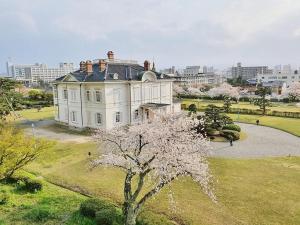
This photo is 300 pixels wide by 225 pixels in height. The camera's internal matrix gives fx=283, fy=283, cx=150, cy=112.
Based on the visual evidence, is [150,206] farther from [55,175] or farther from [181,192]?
[55,175]

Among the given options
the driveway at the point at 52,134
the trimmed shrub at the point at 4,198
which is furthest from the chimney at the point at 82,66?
the trimmed shrub at the point at 4,198

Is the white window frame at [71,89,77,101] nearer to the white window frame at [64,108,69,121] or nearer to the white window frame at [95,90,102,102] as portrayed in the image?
the white window frame at [64,108,69,121]

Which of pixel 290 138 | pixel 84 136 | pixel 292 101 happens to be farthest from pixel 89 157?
pixel 292 101

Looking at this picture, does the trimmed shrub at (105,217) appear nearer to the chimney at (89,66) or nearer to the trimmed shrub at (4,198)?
the trimmed shrub at (4,198)

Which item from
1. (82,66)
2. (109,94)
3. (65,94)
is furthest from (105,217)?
(82,66)

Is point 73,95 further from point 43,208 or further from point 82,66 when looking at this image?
point 43,208
